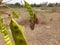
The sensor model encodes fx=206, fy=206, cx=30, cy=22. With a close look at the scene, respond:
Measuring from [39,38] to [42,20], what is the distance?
6168 millimetres

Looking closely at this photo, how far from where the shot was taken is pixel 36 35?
413 inches

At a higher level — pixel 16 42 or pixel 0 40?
pixel 16 42

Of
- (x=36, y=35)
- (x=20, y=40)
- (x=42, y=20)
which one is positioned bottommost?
(x=42, y=20)

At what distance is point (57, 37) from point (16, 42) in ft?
30.9

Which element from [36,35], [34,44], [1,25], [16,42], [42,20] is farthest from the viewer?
[42,20]

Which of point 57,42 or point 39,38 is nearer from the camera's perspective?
point 57,42

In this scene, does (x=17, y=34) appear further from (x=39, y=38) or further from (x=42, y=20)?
(x=42, y=20)

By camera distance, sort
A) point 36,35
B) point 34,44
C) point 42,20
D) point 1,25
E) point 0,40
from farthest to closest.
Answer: point 42,20 < point 36,35 < point 0,40 < point 34,44 < point 1,25

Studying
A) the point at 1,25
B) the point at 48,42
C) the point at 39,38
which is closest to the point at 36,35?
the point at 39,38

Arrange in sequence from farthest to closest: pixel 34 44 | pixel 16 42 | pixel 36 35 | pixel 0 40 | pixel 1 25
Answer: pixel 36 35 → pixel 0 40 → pixel 34 44 → pixel 1 25 → pixel 16 42

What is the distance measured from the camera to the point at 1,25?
685mm

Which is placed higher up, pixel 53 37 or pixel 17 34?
pixel 17 34

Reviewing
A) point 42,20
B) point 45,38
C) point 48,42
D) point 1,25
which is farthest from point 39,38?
point 1,25

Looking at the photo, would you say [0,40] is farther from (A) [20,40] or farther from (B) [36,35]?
(A) [20,40]
